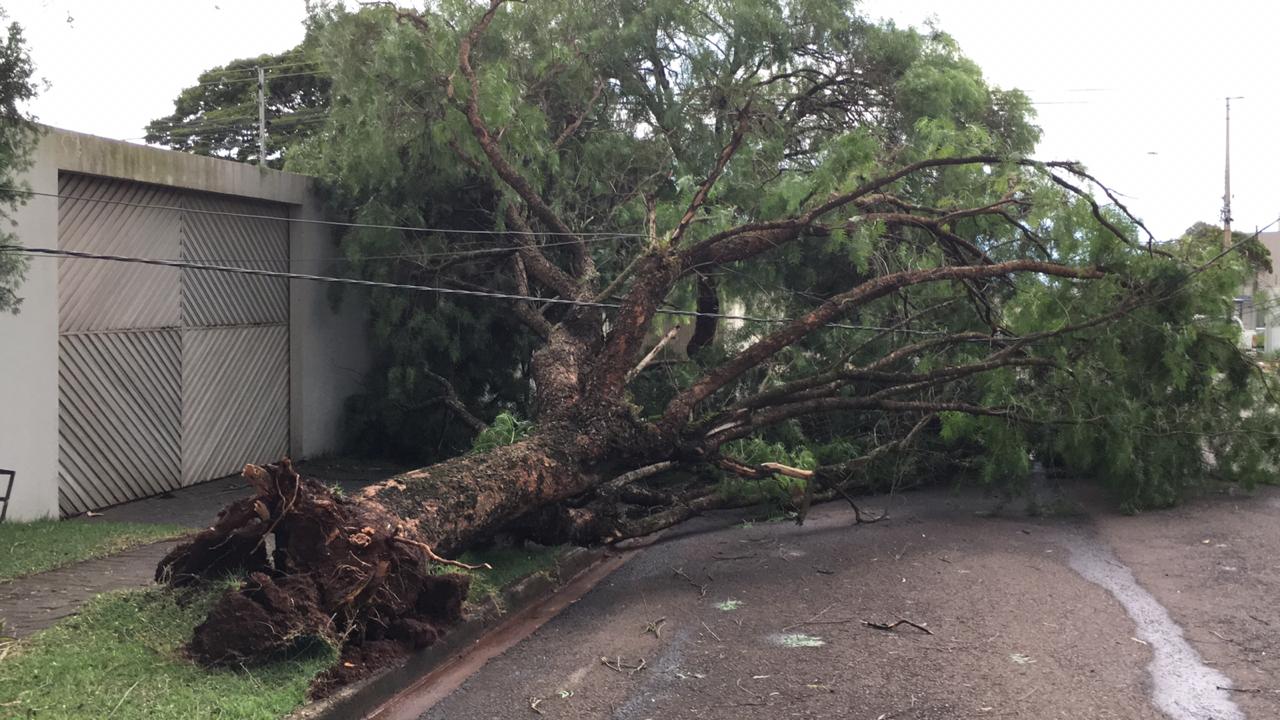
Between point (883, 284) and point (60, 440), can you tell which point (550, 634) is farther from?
point (60, 440)

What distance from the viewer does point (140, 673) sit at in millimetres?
5098

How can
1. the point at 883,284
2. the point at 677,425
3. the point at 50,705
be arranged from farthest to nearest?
the point at 883,284
the point at 677,425
the point at 50,705

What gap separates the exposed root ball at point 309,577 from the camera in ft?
17.4

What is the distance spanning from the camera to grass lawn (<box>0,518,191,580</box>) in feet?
24.7

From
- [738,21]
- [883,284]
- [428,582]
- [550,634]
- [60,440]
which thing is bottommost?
[550,634]

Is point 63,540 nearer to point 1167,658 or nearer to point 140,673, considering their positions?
point 140,673

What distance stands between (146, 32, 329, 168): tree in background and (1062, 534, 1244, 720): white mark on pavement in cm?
2599

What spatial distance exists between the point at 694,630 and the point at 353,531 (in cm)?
223

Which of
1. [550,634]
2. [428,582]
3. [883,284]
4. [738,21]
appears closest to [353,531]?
[428,582]

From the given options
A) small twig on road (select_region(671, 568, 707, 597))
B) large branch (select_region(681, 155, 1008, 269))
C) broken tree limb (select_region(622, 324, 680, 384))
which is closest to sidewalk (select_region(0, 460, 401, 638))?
broken tree limb (select_region(622, 324, 680, 384))

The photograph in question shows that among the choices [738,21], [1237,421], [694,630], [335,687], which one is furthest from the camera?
[738,21]

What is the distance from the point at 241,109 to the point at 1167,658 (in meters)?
30.7

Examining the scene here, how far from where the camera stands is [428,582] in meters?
6.19

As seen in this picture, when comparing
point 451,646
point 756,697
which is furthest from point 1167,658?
point 451,646
